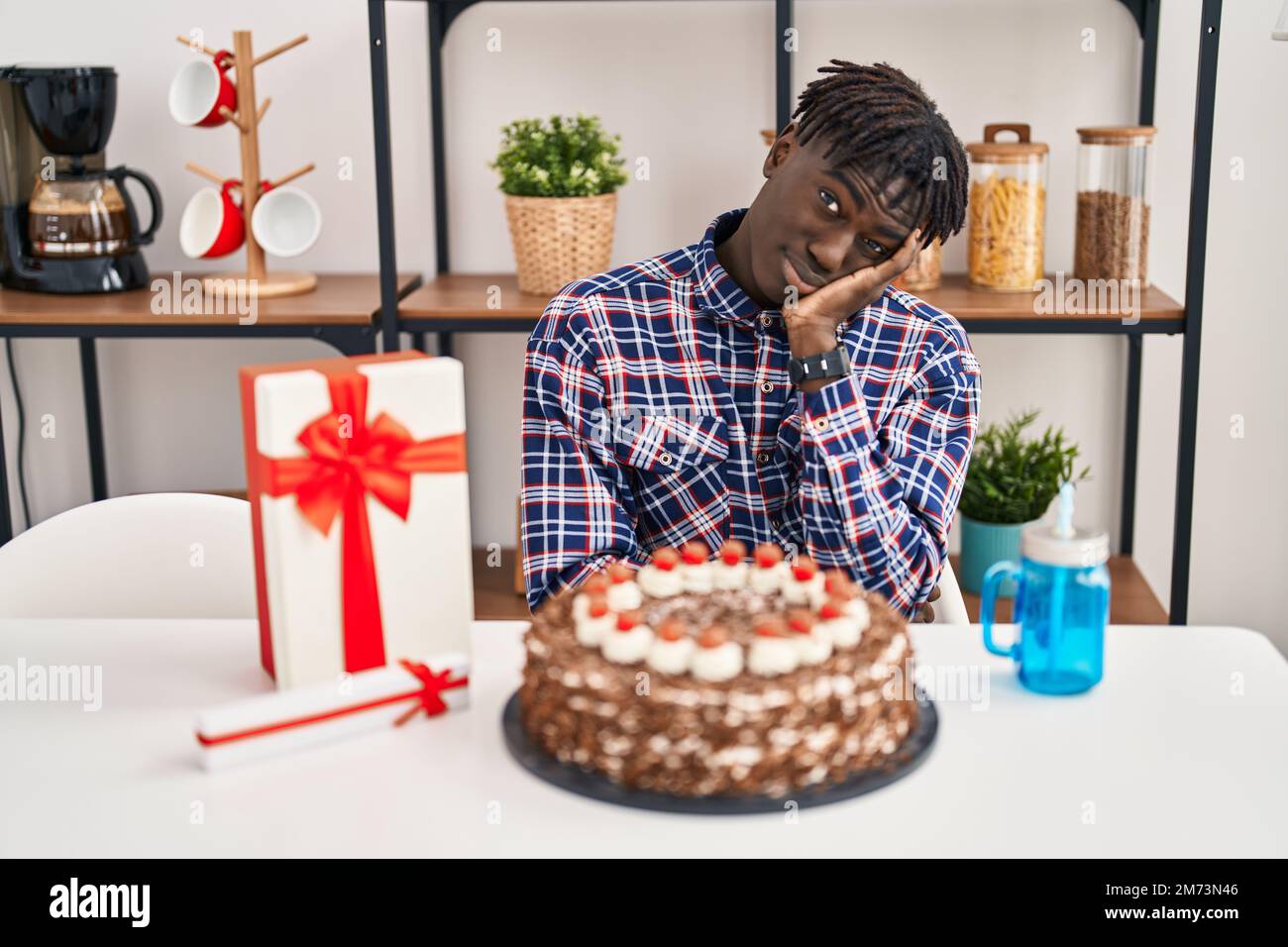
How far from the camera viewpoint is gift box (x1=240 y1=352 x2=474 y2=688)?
0.94 metres

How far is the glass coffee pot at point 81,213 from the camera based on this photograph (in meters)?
2.20

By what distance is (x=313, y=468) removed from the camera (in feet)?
3.07

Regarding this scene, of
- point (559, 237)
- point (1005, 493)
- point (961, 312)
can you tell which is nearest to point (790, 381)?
point (961, 312)

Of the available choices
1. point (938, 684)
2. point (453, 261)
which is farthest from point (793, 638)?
point (453, 261)

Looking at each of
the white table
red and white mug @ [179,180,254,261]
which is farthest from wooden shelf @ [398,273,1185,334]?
the white table

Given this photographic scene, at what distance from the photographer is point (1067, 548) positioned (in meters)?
0.96

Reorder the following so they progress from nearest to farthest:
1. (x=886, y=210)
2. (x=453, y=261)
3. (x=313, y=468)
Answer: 1. (x=313, y=468)
2. (x=886, y=210)
3. (x=453, y=261)

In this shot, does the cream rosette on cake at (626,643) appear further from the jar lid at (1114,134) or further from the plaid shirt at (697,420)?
the jar lid at (1114,134)

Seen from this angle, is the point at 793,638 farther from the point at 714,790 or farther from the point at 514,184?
the point at 514,184

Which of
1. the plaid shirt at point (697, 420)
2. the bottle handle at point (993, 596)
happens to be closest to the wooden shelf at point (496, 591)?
the plaid shirt at point (697, 420)

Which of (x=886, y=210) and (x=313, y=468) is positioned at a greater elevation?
(x=886, y=210)

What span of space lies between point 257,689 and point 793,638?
42 cm

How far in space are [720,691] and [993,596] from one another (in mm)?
315
